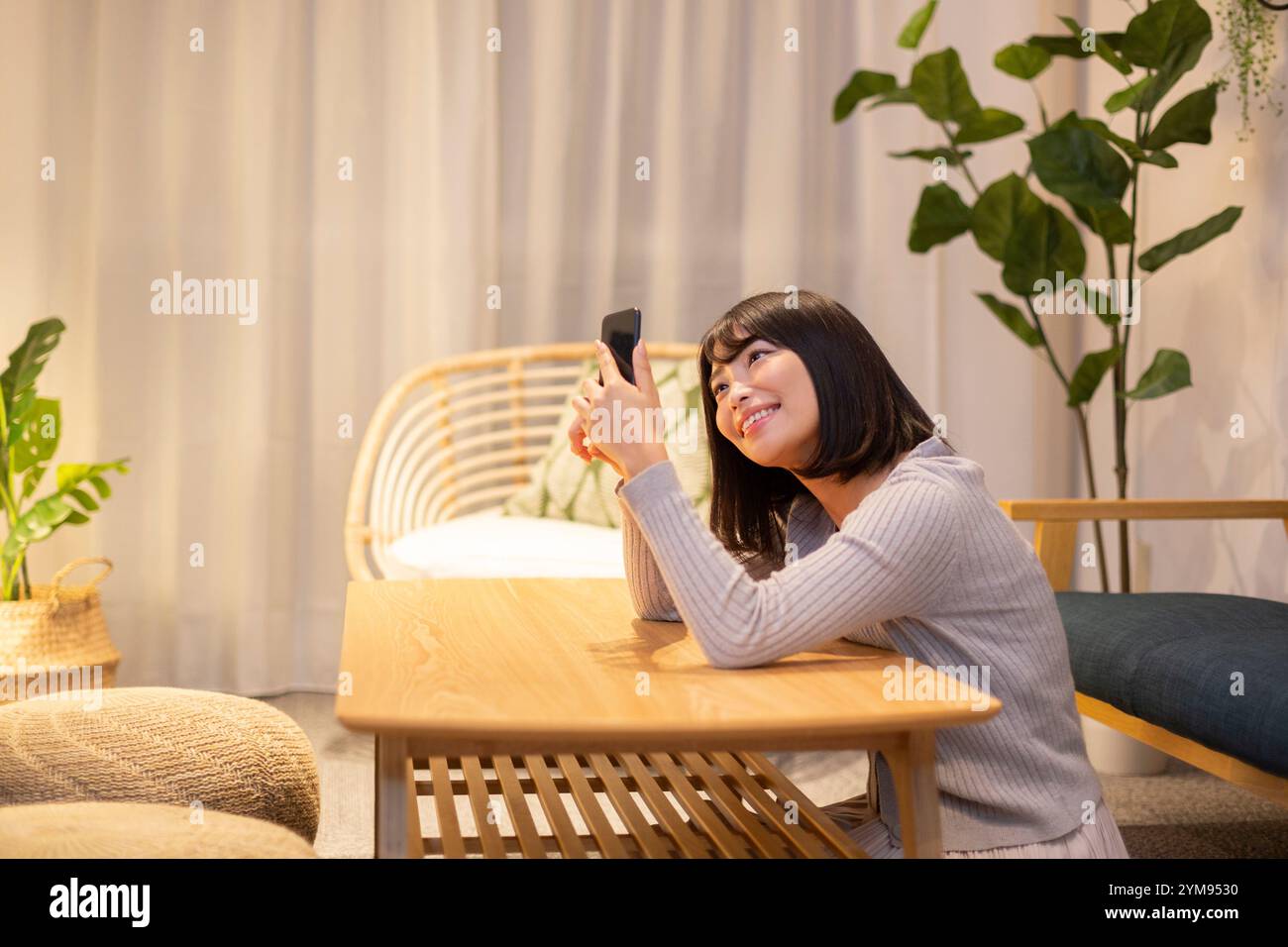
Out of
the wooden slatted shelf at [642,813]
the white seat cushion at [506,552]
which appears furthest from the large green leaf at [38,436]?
the wooden slatted shelf at [642,813]

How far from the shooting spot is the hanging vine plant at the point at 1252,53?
265 cm

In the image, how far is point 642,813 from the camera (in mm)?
1266

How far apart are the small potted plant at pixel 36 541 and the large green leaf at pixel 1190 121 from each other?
7.85 feet

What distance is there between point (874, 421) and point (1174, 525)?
7.07 feet

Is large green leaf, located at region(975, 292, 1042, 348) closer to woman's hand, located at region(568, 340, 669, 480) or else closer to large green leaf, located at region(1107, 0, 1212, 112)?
large green leaf, located at region(1107, 0, 1212, 112)

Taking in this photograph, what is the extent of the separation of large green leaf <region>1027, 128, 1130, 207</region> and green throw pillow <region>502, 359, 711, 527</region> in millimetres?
886

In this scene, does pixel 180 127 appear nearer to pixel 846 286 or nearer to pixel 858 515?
pixel 846 286

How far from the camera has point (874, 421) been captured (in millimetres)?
1279

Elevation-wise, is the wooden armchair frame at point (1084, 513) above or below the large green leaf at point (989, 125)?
below

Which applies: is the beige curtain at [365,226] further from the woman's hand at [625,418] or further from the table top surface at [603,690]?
the woman's hand at [625,418]

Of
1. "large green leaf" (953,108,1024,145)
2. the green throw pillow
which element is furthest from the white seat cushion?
"large green leaf" (953,108,1024,145)
